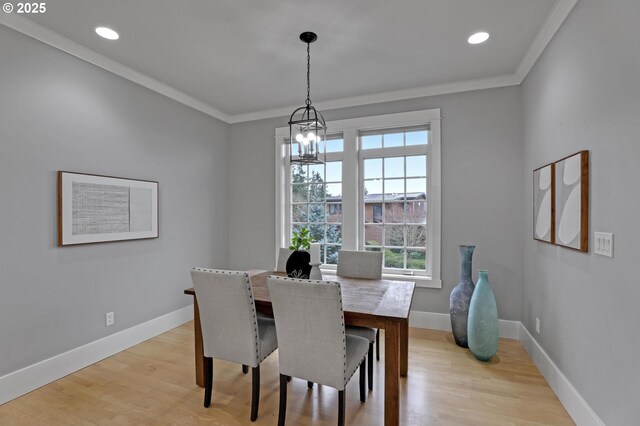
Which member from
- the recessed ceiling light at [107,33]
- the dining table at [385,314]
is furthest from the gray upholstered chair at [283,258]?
the recessed ceiling light at [107,33]

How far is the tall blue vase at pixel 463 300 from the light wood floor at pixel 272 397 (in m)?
0.19

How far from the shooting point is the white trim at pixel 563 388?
1.83 meters

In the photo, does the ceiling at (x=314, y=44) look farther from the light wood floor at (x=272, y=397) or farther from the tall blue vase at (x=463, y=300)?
the light wood floor at (x=272, y=397)

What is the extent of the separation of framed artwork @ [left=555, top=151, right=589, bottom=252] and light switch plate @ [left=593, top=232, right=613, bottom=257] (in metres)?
0.11

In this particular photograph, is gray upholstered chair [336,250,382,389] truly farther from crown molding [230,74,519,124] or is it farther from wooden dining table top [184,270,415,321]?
crown molding [230,74,519,124]

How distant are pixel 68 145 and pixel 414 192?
339cm

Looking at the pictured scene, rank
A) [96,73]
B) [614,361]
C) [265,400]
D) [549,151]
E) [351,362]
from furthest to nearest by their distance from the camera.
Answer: [96,73], [549,151], [265,400], [351,362], [614,361]

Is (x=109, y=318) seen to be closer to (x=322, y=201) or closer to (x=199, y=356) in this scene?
(x=199, y=356)

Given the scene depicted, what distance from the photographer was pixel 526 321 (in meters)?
3.03

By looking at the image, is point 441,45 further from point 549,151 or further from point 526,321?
point 526,321

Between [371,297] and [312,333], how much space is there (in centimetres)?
58

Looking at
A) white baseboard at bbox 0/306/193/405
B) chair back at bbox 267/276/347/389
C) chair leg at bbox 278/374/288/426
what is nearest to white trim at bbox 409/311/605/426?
chair back at bbox 267/276/347/389

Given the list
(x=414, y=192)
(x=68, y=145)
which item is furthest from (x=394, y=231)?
(x=68, y=145)

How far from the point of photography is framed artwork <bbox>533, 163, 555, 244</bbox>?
2.35 meters
